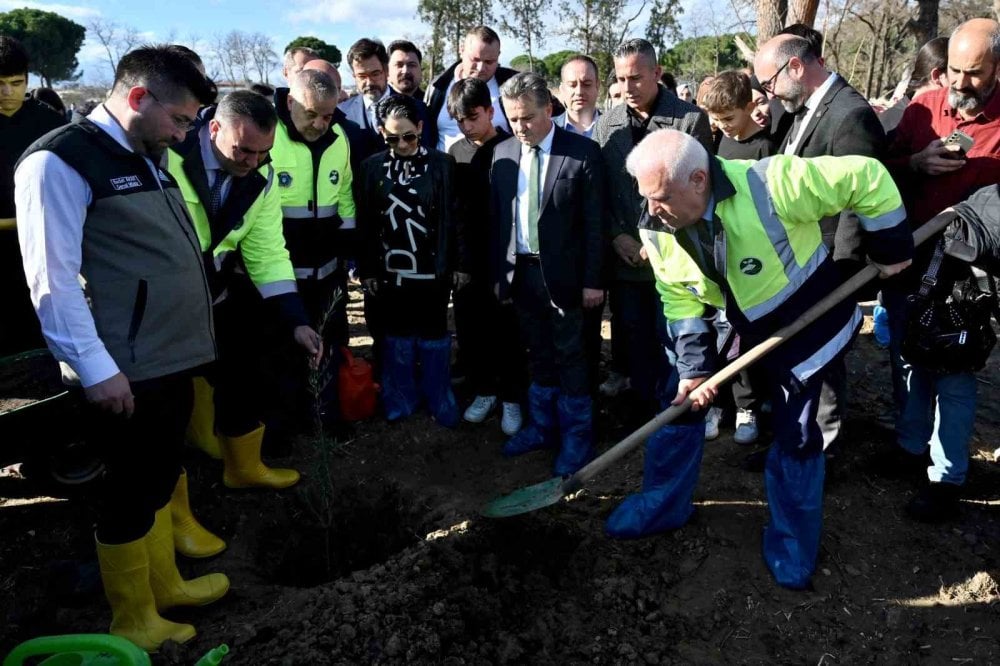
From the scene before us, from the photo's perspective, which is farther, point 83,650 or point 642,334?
point 642,334

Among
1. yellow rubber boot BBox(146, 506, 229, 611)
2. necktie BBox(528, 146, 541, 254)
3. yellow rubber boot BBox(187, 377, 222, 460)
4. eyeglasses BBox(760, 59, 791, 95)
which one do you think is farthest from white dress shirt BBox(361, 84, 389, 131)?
yellow rubber boot BBox(146, 506, 229, 611)

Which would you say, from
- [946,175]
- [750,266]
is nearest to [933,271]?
[946,175]

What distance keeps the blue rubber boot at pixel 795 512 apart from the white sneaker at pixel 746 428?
1.07m

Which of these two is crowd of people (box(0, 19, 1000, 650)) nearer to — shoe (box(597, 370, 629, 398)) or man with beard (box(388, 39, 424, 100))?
shoe (box(597, 370, 629, 398))

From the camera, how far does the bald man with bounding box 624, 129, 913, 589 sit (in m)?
2.75

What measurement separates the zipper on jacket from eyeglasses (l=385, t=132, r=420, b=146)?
2.11 metres

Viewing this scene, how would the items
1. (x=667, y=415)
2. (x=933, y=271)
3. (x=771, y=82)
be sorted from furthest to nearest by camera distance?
(x=771, y=82), (x=933, y=271), (x=667, y=415)

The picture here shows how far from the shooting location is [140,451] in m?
2.76

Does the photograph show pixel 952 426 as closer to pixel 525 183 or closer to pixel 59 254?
pixel 525 183

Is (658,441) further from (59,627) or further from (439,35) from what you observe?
(439,35)

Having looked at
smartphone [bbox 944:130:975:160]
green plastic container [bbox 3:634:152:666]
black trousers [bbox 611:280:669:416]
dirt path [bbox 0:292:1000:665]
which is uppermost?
smartphone [bbox 944:130:975:160]

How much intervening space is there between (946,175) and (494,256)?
241 cm

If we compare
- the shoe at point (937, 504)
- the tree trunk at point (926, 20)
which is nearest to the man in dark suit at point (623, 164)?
Answer: the shoe at point (937, 504)

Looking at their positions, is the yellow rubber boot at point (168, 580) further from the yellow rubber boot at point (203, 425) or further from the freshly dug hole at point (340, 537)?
the yellow rubber boot at point (203, 425)
